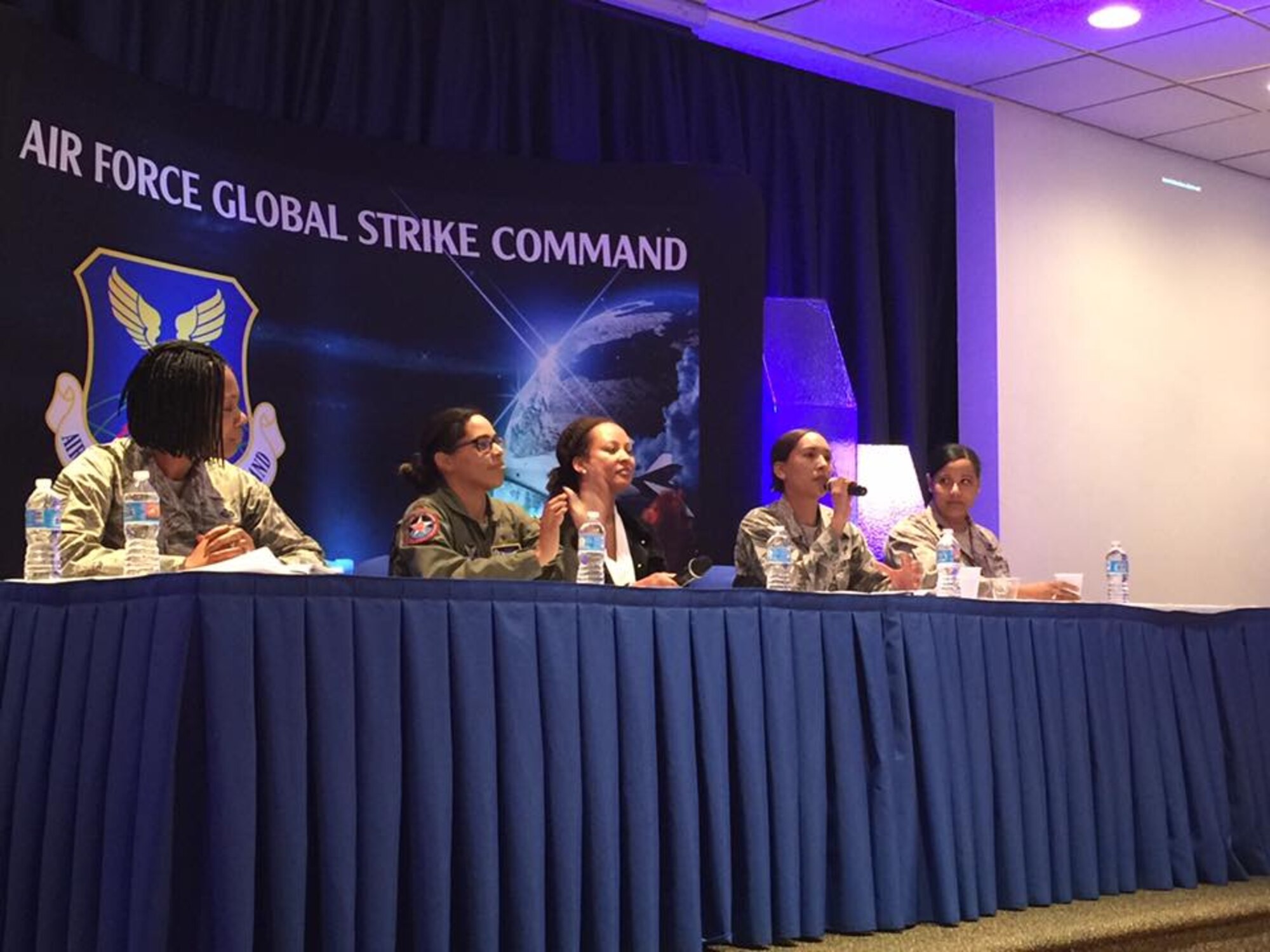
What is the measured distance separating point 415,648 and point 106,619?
425mm

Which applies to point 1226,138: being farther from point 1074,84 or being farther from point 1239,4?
point 1239,4

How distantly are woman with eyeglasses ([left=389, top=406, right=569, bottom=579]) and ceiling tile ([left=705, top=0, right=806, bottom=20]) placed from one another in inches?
109

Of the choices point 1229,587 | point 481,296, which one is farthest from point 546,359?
point 1229,587

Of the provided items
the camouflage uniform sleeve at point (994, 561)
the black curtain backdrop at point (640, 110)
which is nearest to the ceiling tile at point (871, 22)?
the black curtain backdrop at point (640, 110)

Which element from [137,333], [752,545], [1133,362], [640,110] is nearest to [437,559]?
[752,545]

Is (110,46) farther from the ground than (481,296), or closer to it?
A: farther from the ground

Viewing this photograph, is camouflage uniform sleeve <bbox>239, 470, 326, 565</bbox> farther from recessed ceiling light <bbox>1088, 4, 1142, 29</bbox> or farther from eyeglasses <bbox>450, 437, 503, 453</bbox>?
recessed ceiling light <bbox>1088, 4, 1142, 29</bbox>

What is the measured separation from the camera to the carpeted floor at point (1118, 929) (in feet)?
9.24

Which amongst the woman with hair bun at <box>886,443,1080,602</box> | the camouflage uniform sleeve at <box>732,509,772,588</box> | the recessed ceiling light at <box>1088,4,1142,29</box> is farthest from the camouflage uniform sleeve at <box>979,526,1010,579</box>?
the recessed ceiling light at <box>1088,4,1142,29</box>

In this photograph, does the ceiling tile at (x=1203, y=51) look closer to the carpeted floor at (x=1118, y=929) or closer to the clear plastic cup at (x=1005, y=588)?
the clear plastic cup at (x=1005, y=588)

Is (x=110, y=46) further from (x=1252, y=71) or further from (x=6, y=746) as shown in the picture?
(x=1252, y=71)

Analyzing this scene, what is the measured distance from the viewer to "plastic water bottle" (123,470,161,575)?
267 cm

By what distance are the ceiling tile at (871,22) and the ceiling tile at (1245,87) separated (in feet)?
4.36

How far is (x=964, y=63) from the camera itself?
6535 millimetres
